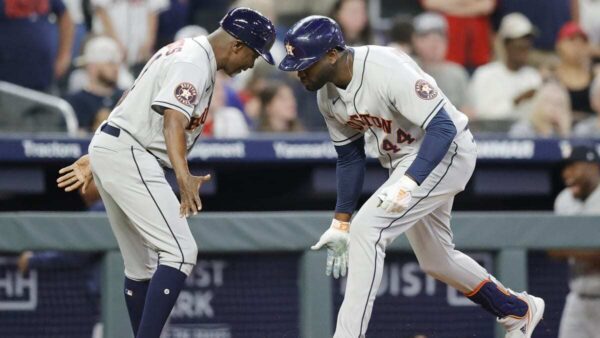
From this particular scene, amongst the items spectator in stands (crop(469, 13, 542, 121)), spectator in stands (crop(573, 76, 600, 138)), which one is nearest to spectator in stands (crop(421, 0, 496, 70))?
spectator in stands (crop(469, 13, 542, 121))

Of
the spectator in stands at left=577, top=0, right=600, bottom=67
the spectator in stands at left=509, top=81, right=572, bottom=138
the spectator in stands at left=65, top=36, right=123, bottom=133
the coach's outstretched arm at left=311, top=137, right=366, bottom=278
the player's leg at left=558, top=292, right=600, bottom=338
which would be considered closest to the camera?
the coach's outstretched arm at left=311, top=137, right=366, bottom=278

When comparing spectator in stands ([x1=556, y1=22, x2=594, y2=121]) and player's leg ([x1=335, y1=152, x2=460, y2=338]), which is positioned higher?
spectator in stands ([x1=556, y1=22, x2=594, y2=121])

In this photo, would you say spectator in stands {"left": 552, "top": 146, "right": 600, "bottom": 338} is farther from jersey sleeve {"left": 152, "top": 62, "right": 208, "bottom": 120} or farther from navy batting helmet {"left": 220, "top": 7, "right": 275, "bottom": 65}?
jersey sleeve {"left": 152, "top": 62, "right": 208, "bottom": 120}

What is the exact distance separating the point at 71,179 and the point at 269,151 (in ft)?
7.62

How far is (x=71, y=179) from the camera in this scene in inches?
232

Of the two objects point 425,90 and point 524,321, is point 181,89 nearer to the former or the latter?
point 425,90

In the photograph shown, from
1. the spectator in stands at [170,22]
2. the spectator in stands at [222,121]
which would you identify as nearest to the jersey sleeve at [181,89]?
the spectator in stands at [222,121]

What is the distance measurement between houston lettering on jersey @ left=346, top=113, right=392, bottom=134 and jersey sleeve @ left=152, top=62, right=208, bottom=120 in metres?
0.70

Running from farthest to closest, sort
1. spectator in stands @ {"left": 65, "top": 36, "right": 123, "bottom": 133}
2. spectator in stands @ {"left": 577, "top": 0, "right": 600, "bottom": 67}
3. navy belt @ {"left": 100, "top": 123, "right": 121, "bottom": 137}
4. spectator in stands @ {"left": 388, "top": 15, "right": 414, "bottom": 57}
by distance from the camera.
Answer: spectator in stands @ {"left": 577, "top": 0, "right": 600, "bottom": 67} < spectator in stands @ {"left": 388, "top": 15, "right": 414, "bottom": 57} < spectator in stands @ {"left": 65, "top": 36, "right": 123, "bottom": 133} < navy belt @ {"left": 100, "top": 123, "right": 121, "bottom": 137}

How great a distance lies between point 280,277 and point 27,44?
10.1ft

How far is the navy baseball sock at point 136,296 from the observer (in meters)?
5.91

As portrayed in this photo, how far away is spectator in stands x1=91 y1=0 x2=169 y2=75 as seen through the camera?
959cm

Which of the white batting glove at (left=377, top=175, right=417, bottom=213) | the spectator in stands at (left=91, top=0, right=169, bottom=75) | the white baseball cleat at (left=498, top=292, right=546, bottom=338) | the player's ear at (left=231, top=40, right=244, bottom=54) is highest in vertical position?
the spectator in stands at (left=91, top=0, right=169, bottom=75)

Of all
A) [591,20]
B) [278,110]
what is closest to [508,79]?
[591,20]
